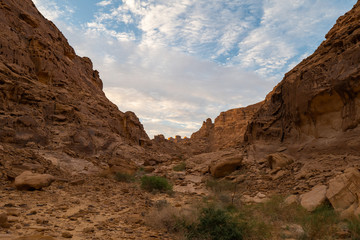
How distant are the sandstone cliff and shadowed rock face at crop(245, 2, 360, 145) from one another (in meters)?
13.0

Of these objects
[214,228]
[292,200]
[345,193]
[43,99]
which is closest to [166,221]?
[214,228]

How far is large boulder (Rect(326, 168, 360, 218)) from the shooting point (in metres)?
5.92

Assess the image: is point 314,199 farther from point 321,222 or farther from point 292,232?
point 292,232

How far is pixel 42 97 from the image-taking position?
15320 mm

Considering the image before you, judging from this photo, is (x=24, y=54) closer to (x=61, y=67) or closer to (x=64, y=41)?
(x=61, y=67)

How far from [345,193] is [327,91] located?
5667 mm

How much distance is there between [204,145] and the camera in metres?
54.2

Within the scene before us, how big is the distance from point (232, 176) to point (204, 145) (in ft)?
139

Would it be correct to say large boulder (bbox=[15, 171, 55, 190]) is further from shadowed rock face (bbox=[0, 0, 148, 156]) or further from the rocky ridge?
shadowed rock face (bbox=[0, 0, 148, 156])

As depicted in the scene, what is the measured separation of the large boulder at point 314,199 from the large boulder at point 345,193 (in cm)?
28

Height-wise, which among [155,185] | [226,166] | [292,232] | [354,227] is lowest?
[292,232]

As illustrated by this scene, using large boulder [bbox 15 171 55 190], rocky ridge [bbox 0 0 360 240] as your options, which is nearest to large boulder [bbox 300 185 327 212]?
rocky ridge [bbox 0 0 360 240]

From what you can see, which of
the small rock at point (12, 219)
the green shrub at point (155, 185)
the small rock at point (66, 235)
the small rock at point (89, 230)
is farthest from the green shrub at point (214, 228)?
the green shrub at point (155, 185)

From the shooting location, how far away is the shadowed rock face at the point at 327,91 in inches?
371
